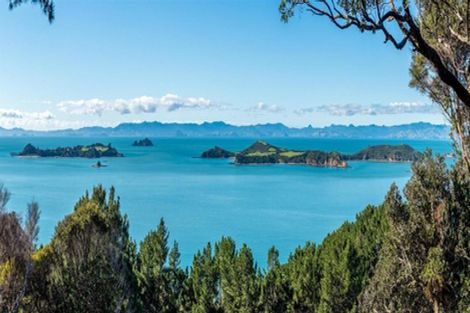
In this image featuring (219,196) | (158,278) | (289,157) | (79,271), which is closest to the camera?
(79,271)

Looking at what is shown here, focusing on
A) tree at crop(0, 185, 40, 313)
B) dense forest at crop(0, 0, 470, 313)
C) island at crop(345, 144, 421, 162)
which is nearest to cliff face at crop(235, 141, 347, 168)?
island at crop(345, 144, 421, 162)

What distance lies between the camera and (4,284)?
1269cm

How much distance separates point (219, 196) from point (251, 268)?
191 feet

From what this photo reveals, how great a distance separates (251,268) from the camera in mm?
22141

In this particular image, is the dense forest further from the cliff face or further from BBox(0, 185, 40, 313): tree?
the cliff face

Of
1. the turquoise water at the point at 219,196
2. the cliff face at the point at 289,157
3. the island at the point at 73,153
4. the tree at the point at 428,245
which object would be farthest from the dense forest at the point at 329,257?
the island at the point at 73,153

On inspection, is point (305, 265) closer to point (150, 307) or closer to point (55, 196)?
point (150, 307)

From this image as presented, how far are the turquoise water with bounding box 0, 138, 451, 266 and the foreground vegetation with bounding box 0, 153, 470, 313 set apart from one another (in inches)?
838

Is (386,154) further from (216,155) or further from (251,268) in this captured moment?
(251,268)

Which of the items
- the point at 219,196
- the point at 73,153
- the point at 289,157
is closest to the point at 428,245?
the point at 219,196

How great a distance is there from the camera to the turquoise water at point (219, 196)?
182 feet

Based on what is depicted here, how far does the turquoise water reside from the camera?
2179 inches

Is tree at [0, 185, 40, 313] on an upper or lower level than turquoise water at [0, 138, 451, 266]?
upper

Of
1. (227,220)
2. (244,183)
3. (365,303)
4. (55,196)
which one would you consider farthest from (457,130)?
(244,183)
